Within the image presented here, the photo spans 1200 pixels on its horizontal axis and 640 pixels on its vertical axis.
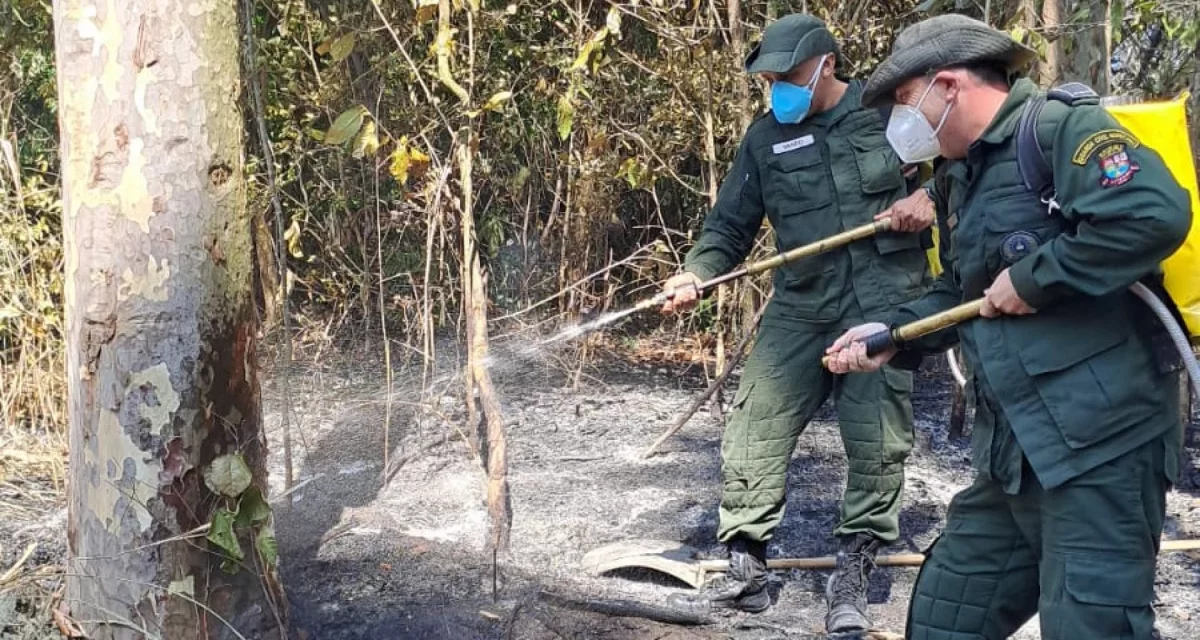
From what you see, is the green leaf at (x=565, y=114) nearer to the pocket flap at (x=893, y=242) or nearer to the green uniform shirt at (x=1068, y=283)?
the pocket flap at (x=893, y=242)

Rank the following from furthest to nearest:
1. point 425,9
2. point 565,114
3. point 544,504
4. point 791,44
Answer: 1. point 544,504
2. point 565,114
3. point 425,9
4. point 791,44

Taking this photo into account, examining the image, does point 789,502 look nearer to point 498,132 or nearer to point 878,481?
point 878,481

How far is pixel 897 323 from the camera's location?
265 cm

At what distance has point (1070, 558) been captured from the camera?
220cm

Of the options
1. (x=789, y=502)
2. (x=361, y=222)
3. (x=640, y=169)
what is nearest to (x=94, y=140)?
(x=789, y=502)

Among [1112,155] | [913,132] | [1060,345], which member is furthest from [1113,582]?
[913,132]

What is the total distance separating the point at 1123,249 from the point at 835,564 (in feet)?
7.17

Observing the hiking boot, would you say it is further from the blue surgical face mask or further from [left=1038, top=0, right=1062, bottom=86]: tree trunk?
[left=1038, top=0, right=1062, bottom=86]: tree trunk

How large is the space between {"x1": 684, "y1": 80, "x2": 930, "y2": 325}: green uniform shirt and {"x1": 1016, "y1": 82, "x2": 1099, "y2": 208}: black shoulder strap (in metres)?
1.41

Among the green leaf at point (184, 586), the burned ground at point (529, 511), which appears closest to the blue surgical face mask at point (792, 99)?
the burned ground at point (529, 511)

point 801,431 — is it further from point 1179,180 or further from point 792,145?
point 1179,180

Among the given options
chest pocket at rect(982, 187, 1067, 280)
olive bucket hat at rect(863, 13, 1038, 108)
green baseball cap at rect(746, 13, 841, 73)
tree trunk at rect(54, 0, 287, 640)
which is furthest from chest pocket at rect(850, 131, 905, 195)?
tree trunk at rect(54, 0, 287, 640)

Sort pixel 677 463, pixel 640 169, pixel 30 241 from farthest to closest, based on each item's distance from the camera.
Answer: pixel 640 169 < pixel 677 463 < pixel 30 241

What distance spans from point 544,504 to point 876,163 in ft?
7.49
